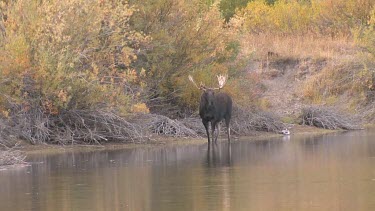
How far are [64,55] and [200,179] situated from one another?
9457 mm

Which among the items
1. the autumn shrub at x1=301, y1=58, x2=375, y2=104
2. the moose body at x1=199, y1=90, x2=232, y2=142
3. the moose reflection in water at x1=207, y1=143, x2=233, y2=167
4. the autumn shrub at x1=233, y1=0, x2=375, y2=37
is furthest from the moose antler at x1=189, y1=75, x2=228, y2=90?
the autumn shrub at x1=233, y1=0, x2=375, y2=37

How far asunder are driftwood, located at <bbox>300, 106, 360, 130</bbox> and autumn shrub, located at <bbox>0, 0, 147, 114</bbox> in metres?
9.58

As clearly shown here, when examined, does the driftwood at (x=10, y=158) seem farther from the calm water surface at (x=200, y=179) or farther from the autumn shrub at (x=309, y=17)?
the autumn shrub at (x=309, y=17)

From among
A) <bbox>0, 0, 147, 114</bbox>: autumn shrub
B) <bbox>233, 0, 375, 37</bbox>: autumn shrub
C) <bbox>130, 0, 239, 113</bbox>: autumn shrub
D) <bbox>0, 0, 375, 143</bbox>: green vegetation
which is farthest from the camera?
<bbox>233, 0, 375, 37</bbox>: autumn shrub

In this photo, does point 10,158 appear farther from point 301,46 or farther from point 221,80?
Result: point 301,46

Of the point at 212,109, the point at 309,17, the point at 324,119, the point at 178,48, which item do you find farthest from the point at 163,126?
the point at 309,17

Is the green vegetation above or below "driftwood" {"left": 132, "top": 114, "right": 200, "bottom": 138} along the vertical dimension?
above

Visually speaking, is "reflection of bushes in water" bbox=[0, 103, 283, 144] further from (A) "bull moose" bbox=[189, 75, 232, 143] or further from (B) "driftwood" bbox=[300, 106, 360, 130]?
(B) "driftwood" bbox=[300, 106, 360, 130]

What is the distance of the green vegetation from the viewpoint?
2833cm

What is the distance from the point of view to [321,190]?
60.0 ft

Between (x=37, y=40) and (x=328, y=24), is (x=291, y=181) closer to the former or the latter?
(x=37, y=40)

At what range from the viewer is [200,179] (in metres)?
20.6

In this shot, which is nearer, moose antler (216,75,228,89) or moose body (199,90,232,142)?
moose body (199,90,232,142)

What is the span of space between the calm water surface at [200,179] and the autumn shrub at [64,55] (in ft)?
6.92
